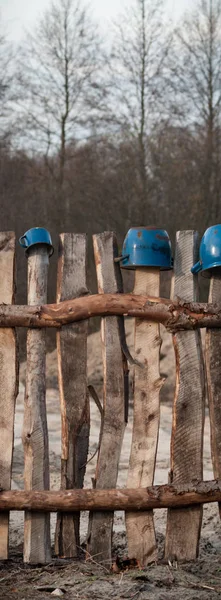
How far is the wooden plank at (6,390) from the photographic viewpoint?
4133mm

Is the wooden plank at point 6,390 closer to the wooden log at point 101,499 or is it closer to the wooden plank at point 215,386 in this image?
the wooden log at point 101,499

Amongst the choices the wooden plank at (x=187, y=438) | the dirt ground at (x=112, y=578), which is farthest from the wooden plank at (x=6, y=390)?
the wooden plank at (x=187, y=438)

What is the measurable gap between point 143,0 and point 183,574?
69.4 ft

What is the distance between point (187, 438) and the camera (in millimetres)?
4105

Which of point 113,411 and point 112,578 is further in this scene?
point 113,411

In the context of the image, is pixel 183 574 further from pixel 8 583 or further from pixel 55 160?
pixel 55 160

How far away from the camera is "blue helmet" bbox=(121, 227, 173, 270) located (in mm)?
4195

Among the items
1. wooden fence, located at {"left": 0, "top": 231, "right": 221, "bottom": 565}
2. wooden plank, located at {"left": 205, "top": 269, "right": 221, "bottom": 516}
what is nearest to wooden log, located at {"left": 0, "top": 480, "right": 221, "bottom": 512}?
wooden fence, located at {"left": 0, "top": 231, "right": 221, "bottom": 565}

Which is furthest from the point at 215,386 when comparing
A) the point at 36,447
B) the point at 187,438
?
the point at 36,447

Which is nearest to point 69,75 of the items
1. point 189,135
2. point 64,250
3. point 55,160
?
point 55,160

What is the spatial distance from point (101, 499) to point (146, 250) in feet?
4.50

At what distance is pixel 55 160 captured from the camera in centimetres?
2266

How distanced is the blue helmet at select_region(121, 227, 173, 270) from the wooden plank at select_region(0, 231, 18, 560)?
66cm

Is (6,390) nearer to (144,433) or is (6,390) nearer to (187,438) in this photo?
(144,433)
